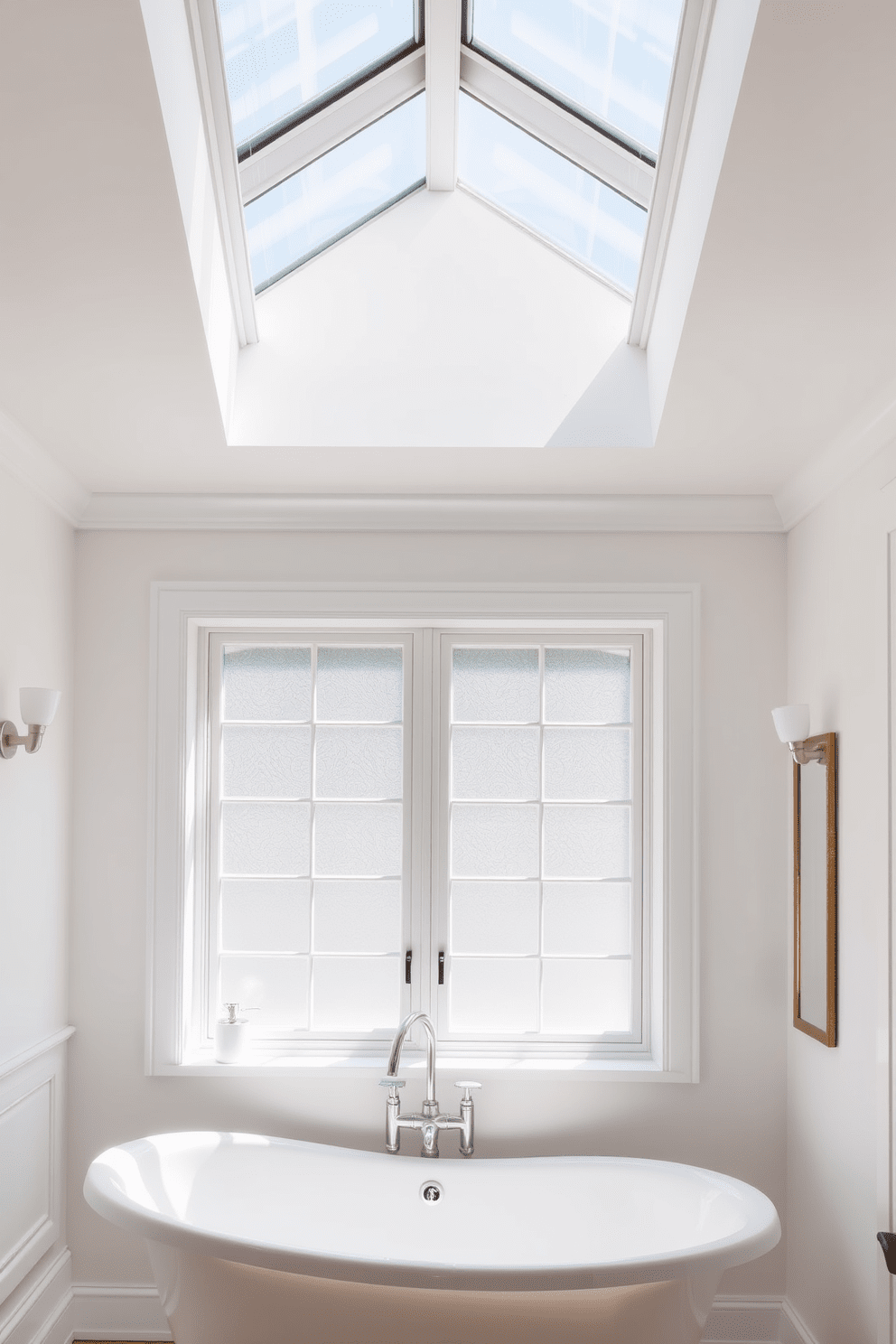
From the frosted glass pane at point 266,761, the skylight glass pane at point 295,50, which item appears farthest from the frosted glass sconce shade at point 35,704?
the skylight glass pane at point 295,50

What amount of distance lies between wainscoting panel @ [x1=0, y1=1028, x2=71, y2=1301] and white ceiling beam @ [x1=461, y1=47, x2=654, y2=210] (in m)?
2.57

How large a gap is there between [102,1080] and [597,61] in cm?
292

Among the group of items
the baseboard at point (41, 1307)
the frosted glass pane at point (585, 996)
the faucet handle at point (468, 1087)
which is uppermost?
the frosted glass pane at point (585, 996)

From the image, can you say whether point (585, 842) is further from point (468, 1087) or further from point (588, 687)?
point (468, 1087)

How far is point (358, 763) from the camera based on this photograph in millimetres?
3434

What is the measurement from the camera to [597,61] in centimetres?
231

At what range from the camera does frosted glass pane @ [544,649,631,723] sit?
11.3ft

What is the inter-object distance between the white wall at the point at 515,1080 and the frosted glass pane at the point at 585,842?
0.29 meters

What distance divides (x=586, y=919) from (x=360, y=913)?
696 millimetres

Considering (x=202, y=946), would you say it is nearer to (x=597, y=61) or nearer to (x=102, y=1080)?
(x=102, y=1080)

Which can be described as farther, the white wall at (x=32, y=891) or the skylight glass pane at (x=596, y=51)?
the white wall at (x=32, y=891)

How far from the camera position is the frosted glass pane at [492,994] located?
11.0 ft

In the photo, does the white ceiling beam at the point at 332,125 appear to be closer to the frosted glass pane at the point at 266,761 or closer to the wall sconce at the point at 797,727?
the frosted glass pane at the point at 266,761

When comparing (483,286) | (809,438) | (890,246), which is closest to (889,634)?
(809,438)
